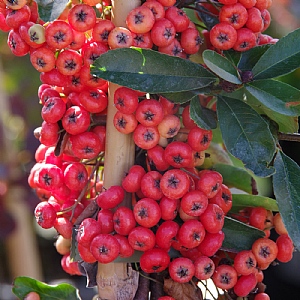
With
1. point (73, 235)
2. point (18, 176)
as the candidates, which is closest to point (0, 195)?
point (18, 176)

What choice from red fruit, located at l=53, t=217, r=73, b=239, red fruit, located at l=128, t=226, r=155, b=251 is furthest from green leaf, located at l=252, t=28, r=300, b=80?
red fruit, located at l=53, t=217, r=73, b=239

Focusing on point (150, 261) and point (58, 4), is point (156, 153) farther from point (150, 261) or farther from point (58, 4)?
point (58, 4)

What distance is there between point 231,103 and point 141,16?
0.64 feet

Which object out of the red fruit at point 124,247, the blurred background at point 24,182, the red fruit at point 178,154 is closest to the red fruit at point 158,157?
the red fruit at point 178,154

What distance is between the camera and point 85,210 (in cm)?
81

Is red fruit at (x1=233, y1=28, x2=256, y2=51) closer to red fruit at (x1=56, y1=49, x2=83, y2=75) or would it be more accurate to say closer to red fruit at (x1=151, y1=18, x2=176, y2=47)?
red fruit at (x1=151, y1=18, x2=176, y2=47)

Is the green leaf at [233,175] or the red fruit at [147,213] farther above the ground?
the red fruit at [147,213]

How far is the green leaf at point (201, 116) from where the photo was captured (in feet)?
2.38

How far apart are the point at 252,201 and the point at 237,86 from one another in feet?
0.74

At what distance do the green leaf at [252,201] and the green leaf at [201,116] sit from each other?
0.59ft

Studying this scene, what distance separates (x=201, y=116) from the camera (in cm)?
75

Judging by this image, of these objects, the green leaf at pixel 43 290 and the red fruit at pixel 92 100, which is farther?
the green leaf at pixel 43 290

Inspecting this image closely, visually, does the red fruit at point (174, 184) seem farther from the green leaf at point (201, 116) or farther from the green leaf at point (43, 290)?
the green leaf at point (43, 290)

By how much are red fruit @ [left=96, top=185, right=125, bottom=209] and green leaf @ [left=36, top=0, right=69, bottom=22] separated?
0.27 metres
